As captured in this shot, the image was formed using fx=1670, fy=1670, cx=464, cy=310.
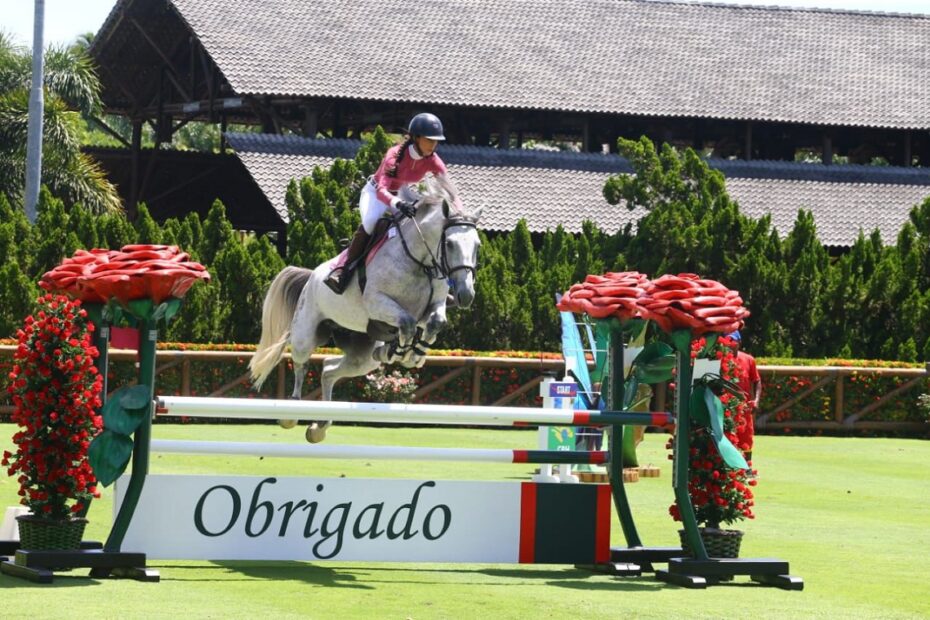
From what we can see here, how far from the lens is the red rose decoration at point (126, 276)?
824cm

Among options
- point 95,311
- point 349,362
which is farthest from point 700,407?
point 95,311

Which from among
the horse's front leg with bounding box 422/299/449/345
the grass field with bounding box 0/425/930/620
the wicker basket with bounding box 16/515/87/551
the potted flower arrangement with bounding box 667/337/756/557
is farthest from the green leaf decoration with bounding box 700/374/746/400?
the wicker basket with bounding box 16/515/87/551

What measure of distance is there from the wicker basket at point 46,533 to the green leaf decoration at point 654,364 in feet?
10.7

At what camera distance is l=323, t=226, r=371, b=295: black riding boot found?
35.1ft

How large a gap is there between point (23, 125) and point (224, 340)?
8.66m

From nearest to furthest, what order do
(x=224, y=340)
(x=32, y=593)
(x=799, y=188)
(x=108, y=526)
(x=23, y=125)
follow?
1. (x=32, y=593)
2. (x=108, y=526)
3. (x=224, y=340)
4. (x=23, y=125)
5. (x=799, y=188)

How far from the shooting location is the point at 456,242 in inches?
377

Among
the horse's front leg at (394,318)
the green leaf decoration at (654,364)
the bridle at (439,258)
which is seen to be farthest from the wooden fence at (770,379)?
the green leaf decoration at (654,364)

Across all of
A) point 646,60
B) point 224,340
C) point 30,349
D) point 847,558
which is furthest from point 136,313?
point 646,60

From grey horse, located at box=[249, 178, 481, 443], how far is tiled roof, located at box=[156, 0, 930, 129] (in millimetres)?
17985

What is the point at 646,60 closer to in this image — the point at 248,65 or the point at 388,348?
the point at 248,65

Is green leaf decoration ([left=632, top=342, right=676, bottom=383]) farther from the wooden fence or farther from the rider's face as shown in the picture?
the wooden fence

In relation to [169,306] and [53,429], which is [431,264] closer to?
[169,306]

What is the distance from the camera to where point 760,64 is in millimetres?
33938
